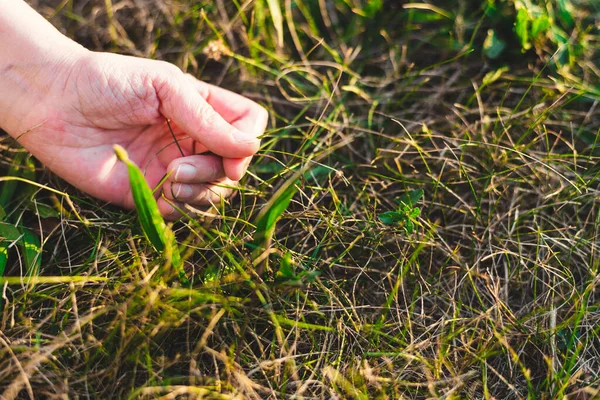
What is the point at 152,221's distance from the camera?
1.14m

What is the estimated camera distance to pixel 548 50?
1725 mm

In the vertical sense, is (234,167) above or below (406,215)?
above

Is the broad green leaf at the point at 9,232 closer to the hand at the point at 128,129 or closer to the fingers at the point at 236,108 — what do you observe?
the hand at the point at 128,129

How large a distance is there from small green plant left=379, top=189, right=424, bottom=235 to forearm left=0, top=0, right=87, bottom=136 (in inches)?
38.1

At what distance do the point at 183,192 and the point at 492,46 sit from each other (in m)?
1.16

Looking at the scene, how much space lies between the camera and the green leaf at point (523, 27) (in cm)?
165

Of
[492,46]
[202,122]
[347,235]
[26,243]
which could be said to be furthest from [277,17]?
[26,243]

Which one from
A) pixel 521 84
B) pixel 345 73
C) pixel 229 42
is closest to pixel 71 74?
pixel 229 42

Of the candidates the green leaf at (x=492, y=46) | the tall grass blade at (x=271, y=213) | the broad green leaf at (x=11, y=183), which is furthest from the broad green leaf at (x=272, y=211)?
the green leaf at (x=492, y=46)

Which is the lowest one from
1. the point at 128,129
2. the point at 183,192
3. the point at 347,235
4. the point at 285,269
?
the point at 347,235

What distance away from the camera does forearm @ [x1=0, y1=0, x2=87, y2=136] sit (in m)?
1.42

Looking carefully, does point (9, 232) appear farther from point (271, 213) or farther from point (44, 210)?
point (271, 213)

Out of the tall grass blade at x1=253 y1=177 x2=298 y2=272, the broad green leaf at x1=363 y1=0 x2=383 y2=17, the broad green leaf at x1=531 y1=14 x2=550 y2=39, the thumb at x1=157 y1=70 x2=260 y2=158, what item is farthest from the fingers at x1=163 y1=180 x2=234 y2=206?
the broad green leaf at x1=531 y1=14 x2=550 y2=39

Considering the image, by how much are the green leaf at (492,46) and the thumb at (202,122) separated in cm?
91
